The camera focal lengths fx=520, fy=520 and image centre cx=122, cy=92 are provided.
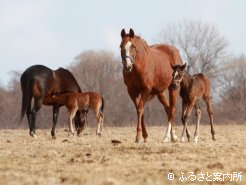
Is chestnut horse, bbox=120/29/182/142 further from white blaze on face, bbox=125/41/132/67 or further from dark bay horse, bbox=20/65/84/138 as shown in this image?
dark bay horse, bbox=20/65/84/138

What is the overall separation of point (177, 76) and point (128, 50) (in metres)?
2.69

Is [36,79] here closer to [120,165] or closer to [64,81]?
[64,81]

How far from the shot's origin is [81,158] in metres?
9.42

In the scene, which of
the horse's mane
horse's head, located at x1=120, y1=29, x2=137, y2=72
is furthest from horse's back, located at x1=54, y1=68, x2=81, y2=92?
horse's head, located at x1=120, y1=29, x2=137, y2=72

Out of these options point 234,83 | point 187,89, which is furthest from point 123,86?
point 187,89

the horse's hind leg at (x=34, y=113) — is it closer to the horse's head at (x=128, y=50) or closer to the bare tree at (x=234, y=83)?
the horse's head at (x=128, y=50)

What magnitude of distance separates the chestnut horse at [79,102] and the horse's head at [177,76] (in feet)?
20.1

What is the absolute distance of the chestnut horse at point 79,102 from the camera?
65.4ft

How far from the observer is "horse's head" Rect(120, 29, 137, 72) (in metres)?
11.7

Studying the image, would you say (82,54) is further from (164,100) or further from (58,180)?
(58,180)

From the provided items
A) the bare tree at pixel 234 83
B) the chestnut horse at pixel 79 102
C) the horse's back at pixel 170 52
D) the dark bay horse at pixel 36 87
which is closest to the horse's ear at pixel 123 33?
the horse's back at pixel 170 52

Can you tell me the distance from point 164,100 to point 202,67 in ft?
169

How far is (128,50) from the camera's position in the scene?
38.6 feet

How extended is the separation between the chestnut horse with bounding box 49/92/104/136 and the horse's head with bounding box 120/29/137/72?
8.04 meters
